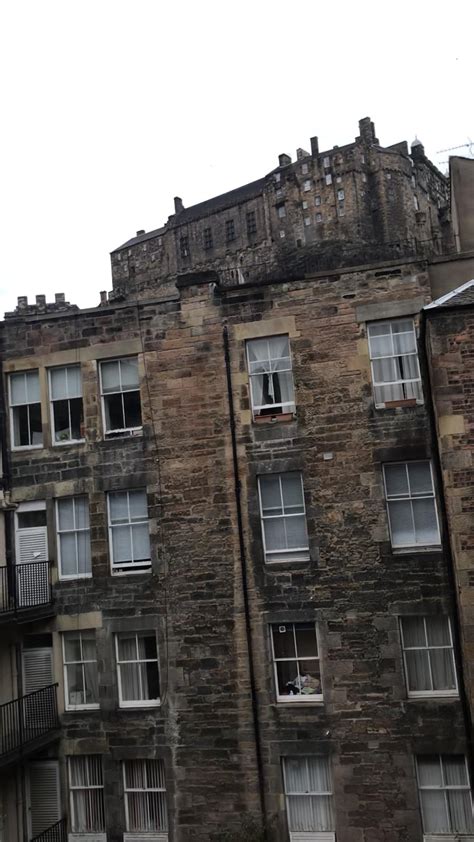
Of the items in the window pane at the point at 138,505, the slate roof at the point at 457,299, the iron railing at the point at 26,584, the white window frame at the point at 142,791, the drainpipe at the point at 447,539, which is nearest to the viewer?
the drainpipe at the point at 447,539

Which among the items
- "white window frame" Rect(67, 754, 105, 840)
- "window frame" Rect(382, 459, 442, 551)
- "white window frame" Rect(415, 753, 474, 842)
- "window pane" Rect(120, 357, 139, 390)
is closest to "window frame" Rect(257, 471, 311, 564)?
"window frame" Rect(382, 459, 442, 551)

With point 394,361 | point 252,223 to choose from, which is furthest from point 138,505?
point 252,223

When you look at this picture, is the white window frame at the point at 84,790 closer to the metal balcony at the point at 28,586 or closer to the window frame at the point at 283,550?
the metal balcony at the point at 28,586

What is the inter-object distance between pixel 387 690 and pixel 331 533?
3256 mm

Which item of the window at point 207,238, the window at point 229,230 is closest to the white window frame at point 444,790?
the window at point 229,230

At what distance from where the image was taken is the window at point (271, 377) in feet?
58.9

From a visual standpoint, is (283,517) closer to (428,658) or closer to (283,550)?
(283,550)

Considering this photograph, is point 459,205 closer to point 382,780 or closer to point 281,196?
point 382,780

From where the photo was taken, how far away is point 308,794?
16.7 meters

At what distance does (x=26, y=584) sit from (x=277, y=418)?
6.71 metres

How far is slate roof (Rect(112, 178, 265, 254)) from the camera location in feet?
244

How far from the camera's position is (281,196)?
7100cm

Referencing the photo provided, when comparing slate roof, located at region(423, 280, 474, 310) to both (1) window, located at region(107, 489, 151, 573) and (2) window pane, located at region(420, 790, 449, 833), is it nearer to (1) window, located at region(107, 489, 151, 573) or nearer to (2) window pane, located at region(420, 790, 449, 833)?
(1) window, located at region(107, 489, 151, 573)

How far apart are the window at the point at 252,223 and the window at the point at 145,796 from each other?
5981 centimetres
